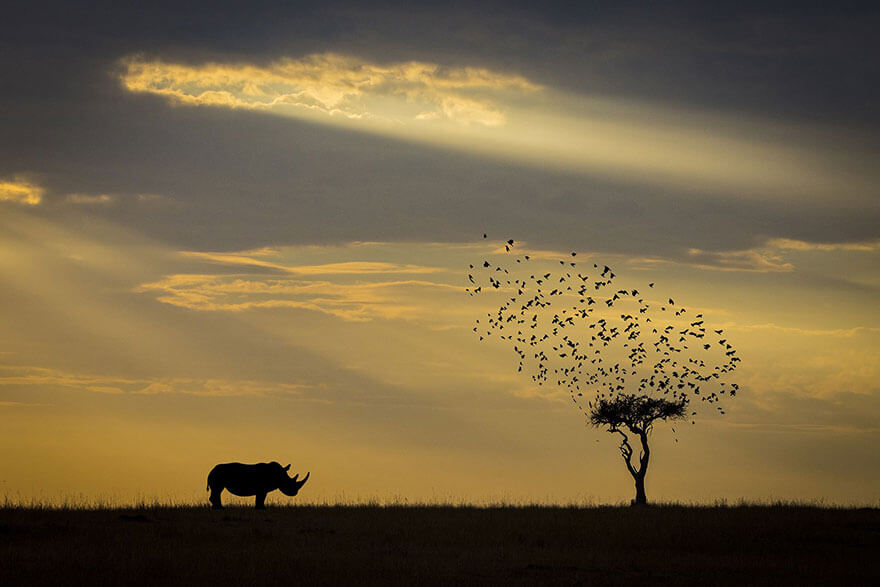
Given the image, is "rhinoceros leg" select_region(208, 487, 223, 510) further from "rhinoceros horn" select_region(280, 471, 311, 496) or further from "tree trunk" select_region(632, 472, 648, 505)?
"tree trunk" select_region(632, 472, 648, 505)

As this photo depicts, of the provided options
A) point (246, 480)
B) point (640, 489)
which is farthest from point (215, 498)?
point (640, 489)

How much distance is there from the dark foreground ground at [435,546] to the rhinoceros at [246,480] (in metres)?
0.87

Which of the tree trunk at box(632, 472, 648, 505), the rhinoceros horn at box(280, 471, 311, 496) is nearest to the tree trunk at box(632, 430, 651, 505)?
the tree trunk at box(632, 472, 648, 505)

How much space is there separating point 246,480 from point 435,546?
11.0 m

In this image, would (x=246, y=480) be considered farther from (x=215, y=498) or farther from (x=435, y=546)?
(x=435, y=546)

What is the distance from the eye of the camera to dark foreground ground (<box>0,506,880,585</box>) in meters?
23.2

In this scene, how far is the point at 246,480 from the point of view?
36688 millimetres

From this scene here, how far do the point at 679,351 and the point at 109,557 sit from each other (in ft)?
91.7

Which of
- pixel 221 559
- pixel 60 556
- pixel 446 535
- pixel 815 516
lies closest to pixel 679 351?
pixel 815 516

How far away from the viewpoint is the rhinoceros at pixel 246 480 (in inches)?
1428

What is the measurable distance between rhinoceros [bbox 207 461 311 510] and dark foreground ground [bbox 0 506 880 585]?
2.84 feet

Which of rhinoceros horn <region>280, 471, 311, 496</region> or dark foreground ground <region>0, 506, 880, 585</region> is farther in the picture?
rhinoceros horn <region>280, 471, 311, 496</region>

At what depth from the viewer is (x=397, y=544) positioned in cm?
2809

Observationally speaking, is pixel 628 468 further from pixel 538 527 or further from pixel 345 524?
pixel 345 524
